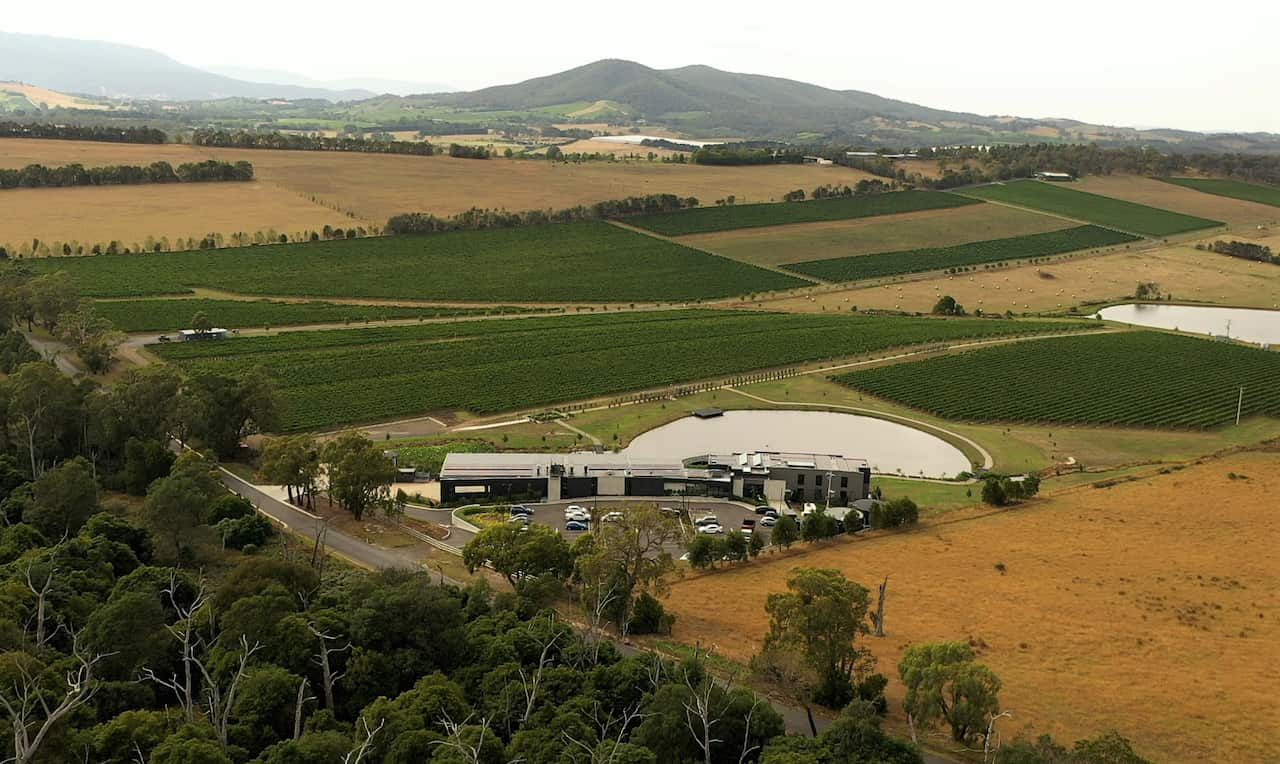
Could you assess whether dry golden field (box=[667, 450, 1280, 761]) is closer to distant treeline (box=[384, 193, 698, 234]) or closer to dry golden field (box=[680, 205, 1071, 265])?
dry golden field (box=[680, 205, 1071, 265])

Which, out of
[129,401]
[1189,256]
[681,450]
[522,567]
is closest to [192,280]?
[129,401]

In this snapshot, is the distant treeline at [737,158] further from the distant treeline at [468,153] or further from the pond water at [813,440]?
the pond water at [813,440]

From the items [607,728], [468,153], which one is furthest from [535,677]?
[468,153]

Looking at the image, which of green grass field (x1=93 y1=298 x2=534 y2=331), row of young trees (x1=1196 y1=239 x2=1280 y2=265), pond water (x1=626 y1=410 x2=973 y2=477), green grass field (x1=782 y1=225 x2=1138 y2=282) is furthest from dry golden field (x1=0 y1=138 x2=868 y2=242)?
pond water (x1=626 y1=410 x2=973 y2=477)

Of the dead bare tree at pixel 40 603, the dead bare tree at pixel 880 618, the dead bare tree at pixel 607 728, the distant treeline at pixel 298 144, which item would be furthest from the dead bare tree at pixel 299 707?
the distant treeline at pixel 298 144

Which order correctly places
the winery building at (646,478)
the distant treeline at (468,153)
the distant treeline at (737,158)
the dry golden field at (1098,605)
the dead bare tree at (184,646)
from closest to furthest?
the dead bare tree at (184,646) → the dry golden field at (1098,605) → the winery building at (646,478) → the distant treeline at (468,153) → the distant treeline at (737,158)

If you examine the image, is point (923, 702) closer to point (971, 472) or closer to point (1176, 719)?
point (1176, 719)

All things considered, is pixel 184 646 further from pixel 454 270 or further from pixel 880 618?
pixel 454 270
